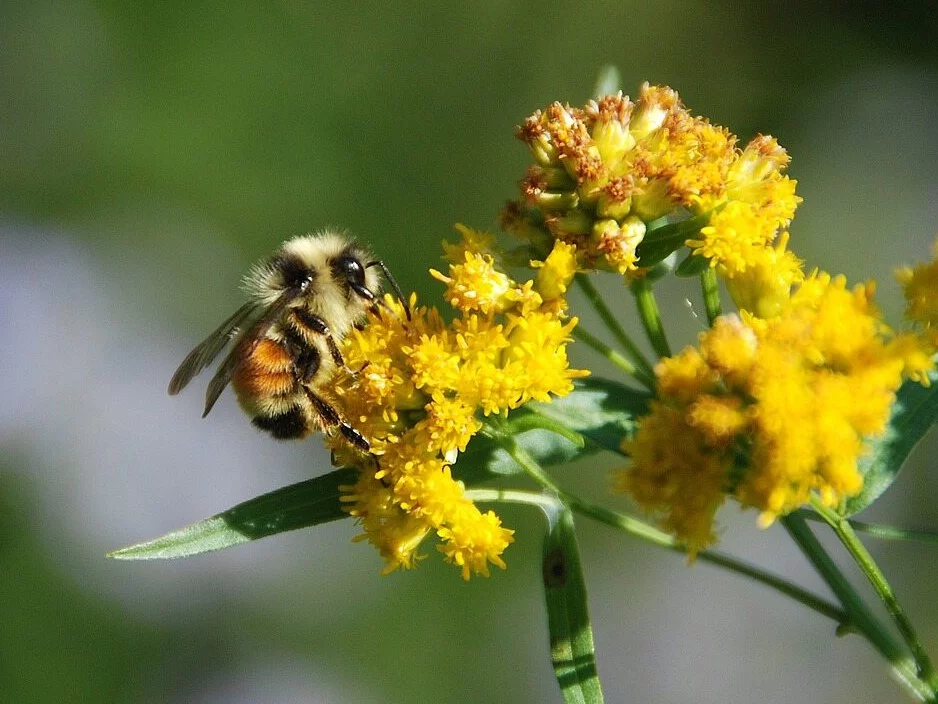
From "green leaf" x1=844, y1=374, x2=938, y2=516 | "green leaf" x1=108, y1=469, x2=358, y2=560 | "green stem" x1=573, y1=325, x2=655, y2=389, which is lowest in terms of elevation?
"green leaf" x1=844, y1=374, x2=938, y2=516

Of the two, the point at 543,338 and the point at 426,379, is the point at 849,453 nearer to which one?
the point at 543,338

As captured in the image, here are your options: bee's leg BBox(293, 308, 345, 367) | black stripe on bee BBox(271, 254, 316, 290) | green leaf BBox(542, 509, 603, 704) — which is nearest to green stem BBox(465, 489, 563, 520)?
green leaf BBox(542, 509, 603, 704)

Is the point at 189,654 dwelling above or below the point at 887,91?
below

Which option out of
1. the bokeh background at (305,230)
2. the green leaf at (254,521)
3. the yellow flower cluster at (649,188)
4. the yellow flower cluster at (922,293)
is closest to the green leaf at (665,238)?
the yellow flower cluster at (649,188)

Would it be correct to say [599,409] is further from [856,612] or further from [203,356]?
[203,356]

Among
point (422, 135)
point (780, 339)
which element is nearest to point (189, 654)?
point (422, 135)

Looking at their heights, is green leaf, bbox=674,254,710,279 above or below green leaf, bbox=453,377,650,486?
above

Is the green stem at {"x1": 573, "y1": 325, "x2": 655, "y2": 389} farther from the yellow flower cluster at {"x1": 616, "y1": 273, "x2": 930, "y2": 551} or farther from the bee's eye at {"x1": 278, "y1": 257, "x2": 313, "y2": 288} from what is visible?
→ the bee's eye at {"x1": 278, "y1": 257, "x2": 313, "y2": 288}
